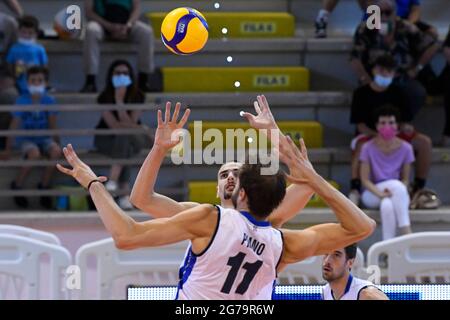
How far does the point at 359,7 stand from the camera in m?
9.61

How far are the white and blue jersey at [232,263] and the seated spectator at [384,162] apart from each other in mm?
3832

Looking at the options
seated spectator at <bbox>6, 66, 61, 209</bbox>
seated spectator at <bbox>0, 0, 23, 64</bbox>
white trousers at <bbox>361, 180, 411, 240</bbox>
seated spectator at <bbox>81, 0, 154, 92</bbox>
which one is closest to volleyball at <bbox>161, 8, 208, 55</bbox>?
white trousers at <bbox>361, 180, 411, 240</bbox>

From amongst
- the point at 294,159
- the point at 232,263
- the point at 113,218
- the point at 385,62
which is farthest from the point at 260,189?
the point at 385,62

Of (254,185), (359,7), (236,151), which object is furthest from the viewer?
(359,7)

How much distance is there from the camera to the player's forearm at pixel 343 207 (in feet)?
15.1

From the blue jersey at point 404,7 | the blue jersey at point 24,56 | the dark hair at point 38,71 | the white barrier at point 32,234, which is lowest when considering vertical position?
the white barrier at point 32,234

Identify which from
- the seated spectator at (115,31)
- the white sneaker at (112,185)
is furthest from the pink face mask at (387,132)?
the white sneaker at (112,185)

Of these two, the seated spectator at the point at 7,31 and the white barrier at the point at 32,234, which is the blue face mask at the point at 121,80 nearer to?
the seated spectator at the point at 7,31

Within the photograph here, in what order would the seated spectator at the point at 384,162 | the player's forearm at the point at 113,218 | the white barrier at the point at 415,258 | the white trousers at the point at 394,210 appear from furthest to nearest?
the seated spectator at the point at 384,162, the white trousers at the point at 394,210, the white barrier at the point at 415,258, the player's forearm at the point at 113,218

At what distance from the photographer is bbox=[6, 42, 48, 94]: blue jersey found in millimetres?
8961
